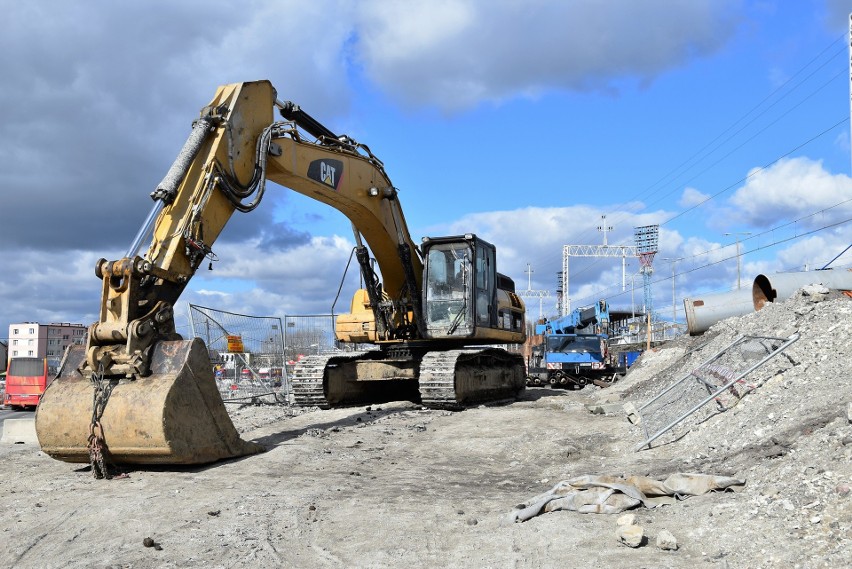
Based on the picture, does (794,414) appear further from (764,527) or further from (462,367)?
(462,367)

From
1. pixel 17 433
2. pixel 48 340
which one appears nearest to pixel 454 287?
pixel 17 433

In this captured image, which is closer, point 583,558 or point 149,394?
point 583,558

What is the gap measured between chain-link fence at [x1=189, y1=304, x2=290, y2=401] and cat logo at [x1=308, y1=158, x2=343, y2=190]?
17.9 feet

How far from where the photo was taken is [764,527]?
15.2 ft

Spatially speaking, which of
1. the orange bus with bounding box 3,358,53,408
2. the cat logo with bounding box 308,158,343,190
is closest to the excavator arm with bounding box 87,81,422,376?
the cat logo with bounding box 308,158,343,190

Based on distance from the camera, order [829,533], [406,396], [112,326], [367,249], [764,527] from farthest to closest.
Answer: [406,396]
[367,249]
[112,326]
[764,527]
[829,533]

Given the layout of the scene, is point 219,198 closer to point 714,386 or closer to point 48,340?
point 714,386

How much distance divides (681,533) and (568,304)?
2414 inches

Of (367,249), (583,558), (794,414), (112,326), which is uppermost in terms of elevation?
(367,249)

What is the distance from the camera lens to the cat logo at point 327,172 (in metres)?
11.3

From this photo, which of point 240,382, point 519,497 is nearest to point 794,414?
point 519,497

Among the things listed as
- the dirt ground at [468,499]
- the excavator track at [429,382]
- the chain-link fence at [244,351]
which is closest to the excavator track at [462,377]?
the excavator track at [429,382]

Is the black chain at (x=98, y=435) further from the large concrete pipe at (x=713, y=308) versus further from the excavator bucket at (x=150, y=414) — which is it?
the large concrete pipe at (x=713, y=308)

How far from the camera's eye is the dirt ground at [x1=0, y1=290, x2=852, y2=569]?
183 inches
